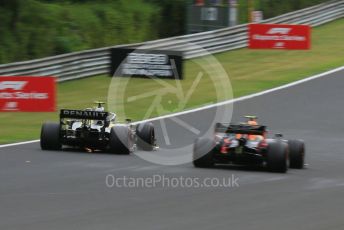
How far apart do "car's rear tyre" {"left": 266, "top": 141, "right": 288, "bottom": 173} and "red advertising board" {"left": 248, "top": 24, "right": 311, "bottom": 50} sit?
17368mm

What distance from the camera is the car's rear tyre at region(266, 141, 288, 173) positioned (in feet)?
44.0

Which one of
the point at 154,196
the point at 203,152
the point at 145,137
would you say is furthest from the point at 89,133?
the point at 154,196

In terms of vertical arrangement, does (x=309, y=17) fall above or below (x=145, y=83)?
above

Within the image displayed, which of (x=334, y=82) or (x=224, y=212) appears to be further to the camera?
(x=334, y=82)

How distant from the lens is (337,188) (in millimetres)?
12273

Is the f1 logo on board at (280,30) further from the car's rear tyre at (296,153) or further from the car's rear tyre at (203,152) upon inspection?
the car's rear tyre at (203,152)

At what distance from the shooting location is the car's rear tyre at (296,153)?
14.1m

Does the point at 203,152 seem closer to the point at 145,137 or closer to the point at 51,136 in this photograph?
the point at 145,137

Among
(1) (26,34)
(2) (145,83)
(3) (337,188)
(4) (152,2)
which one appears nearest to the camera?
(3) (337,188)

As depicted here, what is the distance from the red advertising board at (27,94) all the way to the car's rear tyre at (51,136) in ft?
14.6

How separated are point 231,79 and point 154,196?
16.8 m

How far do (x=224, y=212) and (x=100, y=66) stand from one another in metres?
18.4

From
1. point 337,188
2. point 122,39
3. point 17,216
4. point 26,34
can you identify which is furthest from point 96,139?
point 122,39

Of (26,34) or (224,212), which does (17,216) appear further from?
(26,34)
